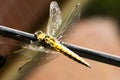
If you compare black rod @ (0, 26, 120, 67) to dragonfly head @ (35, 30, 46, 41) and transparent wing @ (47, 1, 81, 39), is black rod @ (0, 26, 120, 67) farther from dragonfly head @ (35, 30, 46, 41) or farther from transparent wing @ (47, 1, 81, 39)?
transparent wing @ (47, 1, 81, 39)

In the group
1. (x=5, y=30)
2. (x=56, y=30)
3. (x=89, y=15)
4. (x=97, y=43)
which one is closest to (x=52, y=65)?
(x=97, y=43)

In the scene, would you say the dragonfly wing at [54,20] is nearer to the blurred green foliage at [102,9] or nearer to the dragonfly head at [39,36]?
the dragonfly head at [39,36]

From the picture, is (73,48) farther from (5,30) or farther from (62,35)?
(62,35)

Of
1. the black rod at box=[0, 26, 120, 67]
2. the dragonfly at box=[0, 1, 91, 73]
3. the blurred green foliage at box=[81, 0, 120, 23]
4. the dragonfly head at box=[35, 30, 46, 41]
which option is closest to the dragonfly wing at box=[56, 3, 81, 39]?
the dragonfly at box=[0, 1, 91, 73]

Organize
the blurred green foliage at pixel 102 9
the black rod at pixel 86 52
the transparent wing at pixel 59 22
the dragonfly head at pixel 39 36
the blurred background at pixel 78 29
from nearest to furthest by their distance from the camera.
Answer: the black rod at pixel 86 52, the dragonfly head at pixel 39 36, the transparent wing at pixel 59 22, the blurred background at pixel 78 29, the blurred green foliage at pixel 102 9

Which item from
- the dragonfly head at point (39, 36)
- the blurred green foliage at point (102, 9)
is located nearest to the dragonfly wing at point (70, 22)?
the dragonfly head at point (39, 36)

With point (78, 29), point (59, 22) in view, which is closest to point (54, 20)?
point (59, 22)

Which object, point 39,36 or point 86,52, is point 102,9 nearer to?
point 39,36
